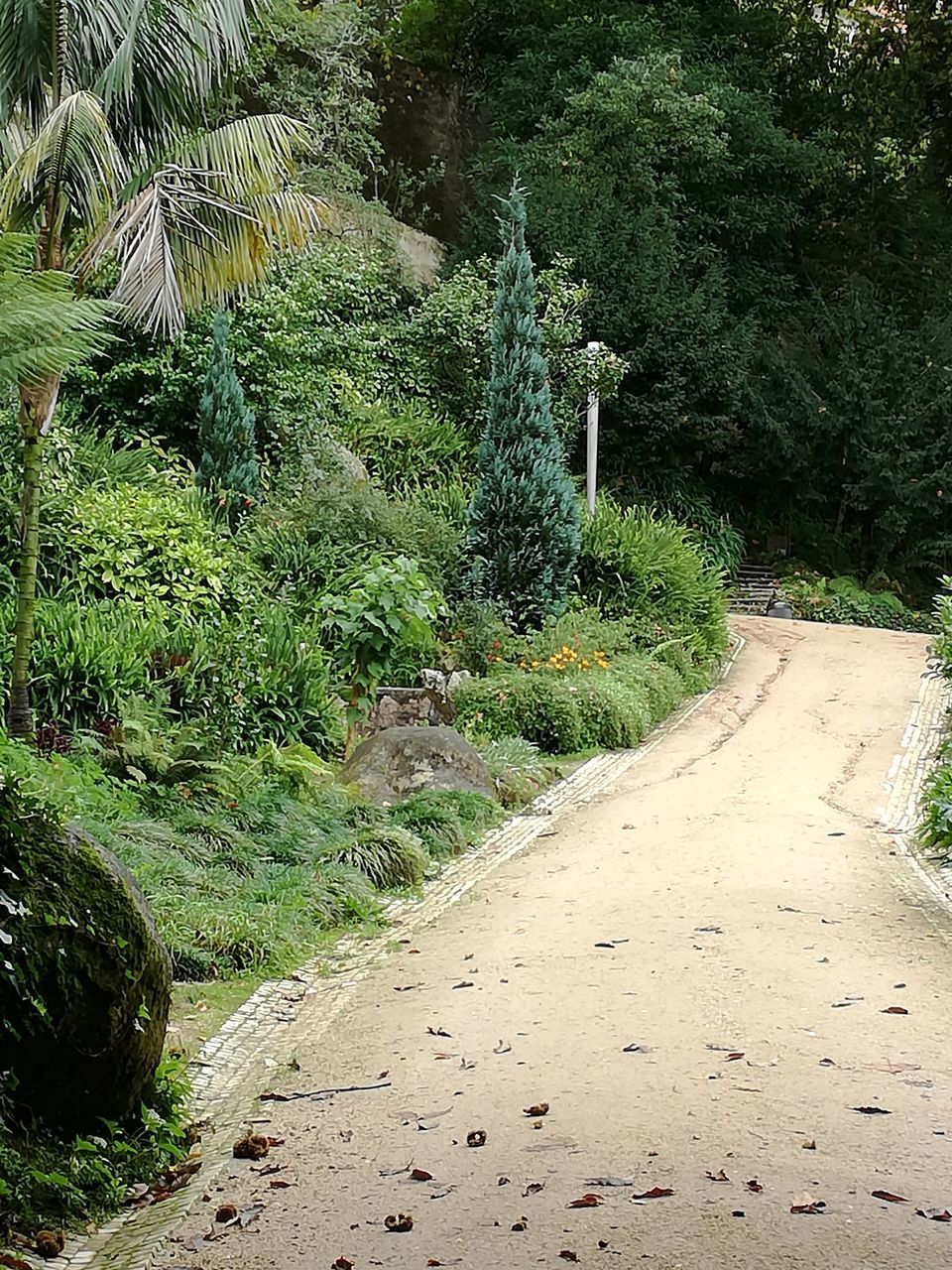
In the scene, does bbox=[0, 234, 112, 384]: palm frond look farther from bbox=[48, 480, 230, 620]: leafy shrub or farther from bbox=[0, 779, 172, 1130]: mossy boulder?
bbox=[48, 480, 230, 620]: leafy shrub

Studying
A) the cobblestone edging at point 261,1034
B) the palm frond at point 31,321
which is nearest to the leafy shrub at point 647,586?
the cobblestone edging at point 261,1034

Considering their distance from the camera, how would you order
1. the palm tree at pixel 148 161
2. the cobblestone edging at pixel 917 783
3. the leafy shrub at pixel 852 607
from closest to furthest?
the cobblestone edging at pixel 917 783, the palm tree at pixel 148 161, the leafy shrub at pixel 852 607

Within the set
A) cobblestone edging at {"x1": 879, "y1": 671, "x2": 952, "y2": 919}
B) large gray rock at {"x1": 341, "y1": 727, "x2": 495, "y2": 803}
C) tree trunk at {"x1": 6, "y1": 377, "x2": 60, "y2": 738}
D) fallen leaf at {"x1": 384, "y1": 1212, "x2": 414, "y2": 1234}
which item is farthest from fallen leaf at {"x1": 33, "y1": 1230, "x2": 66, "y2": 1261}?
large gray rock at {"x1": 341, "y1": 727, "x2": 495, "y2": 803}

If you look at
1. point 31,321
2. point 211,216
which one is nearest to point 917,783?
point 211,216

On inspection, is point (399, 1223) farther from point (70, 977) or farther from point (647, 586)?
point (647, 586)

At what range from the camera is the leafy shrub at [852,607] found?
19781 mm

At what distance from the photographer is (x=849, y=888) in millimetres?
7348

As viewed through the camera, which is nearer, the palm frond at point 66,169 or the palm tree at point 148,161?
the palm frond at point 66,169

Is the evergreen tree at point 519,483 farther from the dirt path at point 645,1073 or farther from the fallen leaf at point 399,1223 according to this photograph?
the fallen leaf at point 399,1223

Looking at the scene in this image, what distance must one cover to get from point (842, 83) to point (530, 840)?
19263 millimetres

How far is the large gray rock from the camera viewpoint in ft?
29.8

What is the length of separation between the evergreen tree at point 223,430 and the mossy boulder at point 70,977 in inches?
407

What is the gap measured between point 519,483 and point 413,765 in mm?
5166

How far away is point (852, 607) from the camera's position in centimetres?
1994
